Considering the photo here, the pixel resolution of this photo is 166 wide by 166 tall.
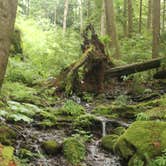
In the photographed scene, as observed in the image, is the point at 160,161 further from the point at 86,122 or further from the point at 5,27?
the point at 86,122

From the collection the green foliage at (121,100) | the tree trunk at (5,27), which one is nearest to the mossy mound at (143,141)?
the tree trunk at (5,27)

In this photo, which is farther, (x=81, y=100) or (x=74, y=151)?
(x=81, y=100)

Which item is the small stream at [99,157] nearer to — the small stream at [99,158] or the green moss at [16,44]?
the small stream at [99,158]

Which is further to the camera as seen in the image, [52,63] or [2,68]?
[52,63]

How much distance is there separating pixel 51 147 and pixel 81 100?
16.9 ft

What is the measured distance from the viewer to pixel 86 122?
888cm

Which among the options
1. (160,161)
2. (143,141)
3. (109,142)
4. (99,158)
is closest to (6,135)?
(99,158)

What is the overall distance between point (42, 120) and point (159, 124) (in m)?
3.25

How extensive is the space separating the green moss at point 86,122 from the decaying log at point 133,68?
4532 millimetres

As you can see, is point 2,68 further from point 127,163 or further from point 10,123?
point 127,163

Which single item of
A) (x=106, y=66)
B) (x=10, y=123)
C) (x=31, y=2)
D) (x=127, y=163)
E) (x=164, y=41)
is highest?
(x=31, y=2)

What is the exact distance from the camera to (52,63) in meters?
17.5

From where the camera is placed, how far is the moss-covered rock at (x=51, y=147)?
7.02 meters

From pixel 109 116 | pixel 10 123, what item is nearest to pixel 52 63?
pixel 109 116
